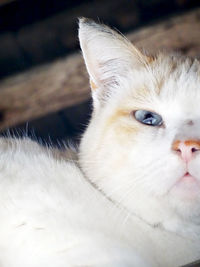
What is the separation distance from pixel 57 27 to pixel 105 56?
133 cm

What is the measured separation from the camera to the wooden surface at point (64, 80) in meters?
3.20

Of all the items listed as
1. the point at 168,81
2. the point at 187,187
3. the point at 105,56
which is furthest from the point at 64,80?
the point at 187,187

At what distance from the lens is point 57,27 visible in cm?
353

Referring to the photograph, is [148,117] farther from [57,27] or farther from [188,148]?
[57,27]

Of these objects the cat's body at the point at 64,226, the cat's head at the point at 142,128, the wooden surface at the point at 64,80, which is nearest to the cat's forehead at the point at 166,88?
the cat's head at the point at 142,128

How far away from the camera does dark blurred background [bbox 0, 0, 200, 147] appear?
3.47m

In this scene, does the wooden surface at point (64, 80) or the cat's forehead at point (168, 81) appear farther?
the wooden surface at point (64, 80)

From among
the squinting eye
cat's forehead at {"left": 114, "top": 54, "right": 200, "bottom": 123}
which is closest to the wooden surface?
cat's forehead at {"left": 114, "top": 54, "right": 200, "bottom": 123}

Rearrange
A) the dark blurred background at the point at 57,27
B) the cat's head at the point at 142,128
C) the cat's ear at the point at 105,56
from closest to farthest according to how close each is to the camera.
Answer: the cat's head at the point at 142,128
the cat's ear at the point at 105,56
the dark blurred background at the point at 57,27

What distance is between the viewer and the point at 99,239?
1845 mm

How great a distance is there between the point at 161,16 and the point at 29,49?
3.00ft

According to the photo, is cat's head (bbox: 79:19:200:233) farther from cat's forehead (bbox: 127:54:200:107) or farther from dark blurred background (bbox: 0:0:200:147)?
dark blurred background (bbox: 0:0:200:147)

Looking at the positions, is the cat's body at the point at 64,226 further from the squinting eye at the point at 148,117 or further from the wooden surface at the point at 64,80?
the wooden surface at the point at 64,80

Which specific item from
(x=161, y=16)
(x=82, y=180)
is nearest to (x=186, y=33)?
(x=161, y=16)
